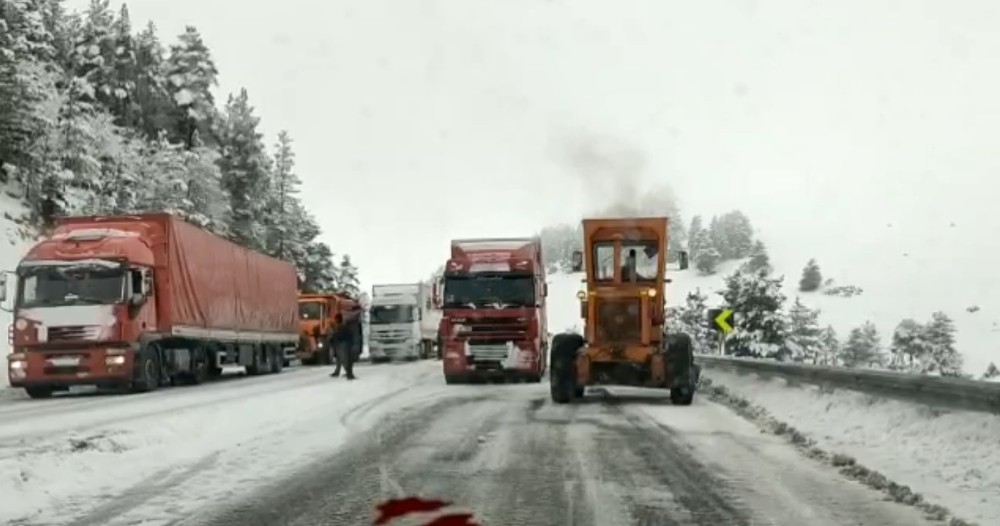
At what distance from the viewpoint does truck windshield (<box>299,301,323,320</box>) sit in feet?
150

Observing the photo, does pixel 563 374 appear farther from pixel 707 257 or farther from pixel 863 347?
pixel 707 257

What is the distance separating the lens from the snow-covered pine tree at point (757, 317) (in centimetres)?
6975

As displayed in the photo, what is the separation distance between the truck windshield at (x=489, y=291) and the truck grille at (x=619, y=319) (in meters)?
6.68

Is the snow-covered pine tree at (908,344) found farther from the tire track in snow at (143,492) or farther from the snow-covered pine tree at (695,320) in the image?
the tire track in snow at (143,492)

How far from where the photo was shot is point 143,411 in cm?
1656

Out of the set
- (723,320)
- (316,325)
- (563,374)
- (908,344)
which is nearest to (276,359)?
(316,325)

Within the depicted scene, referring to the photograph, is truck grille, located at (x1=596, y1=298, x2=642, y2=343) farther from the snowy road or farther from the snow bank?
the snow bank

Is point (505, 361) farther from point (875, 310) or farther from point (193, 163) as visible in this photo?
point (875, 310)

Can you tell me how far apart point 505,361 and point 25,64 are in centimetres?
3652

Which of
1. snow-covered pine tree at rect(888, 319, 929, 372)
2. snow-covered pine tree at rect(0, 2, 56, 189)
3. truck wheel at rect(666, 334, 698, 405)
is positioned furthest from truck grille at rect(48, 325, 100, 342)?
snow-covered pine tree at rect(888, 319, 929, 372)

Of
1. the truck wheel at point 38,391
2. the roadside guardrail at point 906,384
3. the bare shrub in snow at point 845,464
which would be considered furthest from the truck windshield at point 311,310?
the bare shrub in snow at point 845,464

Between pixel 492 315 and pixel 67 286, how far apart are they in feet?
31.1

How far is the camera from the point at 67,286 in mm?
21953

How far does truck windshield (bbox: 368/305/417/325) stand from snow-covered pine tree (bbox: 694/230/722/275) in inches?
3993
